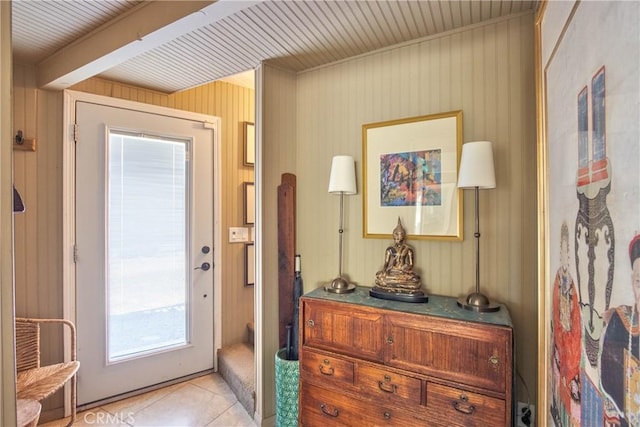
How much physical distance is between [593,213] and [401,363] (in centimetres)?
118

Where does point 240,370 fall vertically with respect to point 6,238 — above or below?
below

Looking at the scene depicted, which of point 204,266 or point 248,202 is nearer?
point 204,266

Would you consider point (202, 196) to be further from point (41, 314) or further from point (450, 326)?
point (450, 326)

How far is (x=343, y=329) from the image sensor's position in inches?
68.0

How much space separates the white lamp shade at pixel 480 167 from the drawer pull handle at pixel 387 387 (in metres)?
1.01

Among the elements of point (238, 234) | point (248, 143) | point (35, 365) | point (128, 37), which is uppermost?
point (128, 37)

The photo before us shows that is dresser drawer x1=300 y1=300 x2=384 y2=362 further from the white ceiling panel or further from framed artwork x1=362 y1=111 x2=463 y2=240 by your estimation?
the white ceiling panel

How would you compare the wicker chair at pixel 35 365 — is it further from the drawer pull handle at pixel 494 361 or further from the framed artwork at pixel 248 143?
the drawer pull handle at pixel 494 361

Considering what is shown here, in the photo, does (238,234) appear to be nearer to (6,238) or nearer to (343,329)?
(343,329)

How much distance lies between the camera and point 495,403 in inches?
53.6

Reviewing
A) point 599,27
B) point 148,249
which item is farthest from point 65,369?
point 599,27

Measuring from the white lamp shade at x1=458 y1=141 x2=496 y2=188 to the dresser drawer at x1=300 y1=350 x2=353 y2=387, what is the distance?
1.09 m

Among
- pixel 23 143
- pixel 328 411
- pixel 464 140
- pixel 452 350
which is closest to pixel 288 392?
pixel 328 411

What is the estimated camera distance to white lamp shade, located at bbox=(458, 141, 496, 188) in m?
1.55
